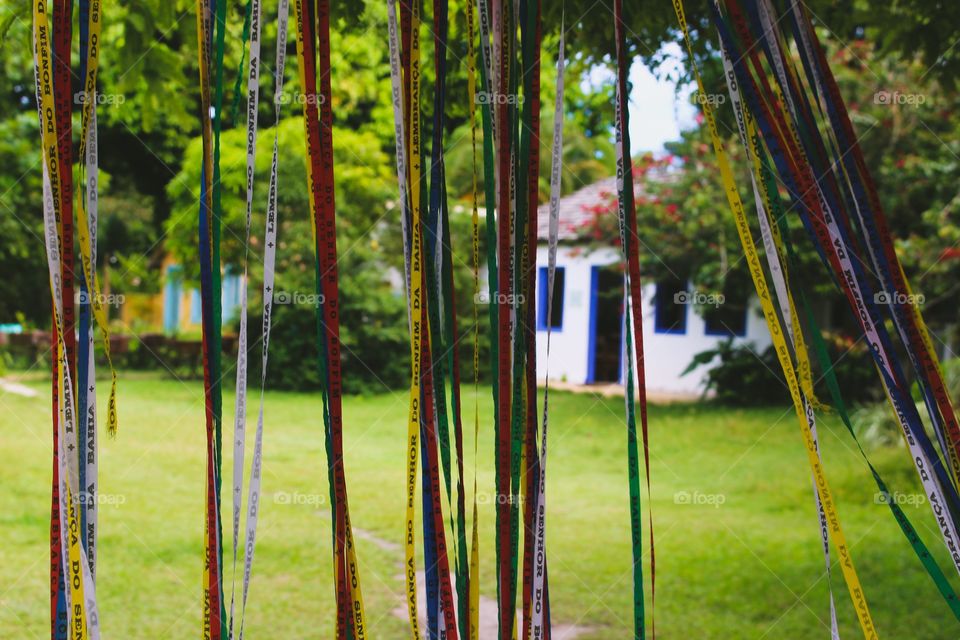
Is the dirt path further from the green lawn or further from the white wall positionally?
the white wall

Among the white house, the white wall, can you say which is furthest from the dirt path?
the white wall

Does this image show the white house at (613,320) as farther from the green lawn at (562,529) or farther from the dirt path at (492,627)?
the dirt path at (492,627)

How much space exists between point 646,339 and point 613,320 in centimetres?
127

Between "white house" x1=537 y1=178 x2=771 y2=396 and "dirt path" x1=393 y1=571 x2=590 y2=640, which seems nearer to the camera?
"dirt path" x1=393 y1=571 x2=590 y2=640

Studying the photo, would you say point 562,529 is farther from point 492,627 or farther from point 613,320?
point 613,320

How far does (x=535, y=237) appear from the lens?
1209mm

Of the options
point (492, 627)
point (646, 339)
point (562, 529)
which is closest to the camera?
point (492, 627)

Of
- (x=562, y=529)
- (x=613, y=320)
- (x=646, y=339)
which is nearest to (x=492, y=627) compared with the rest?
(x=562, y=529)

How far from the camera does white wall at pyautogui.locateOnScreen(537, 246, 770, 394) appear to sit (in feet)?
43.4

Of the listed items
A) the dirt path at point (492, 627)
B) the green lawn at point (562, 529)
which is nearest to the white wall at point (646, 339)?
the green lawn at point (562, 529)

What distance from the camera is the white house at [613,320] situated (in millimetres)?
13039

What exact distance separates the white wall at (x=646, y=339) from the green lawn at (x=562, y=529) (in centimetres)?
249

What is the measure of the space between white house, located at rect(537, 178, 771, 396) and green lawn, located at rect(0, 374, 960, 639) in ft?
7.90

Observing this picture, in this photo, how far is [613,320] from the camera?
15.1 meters
